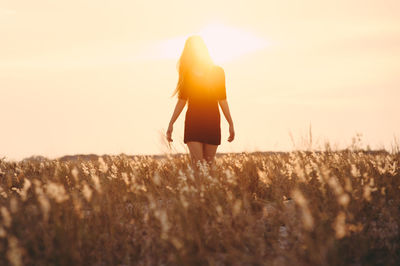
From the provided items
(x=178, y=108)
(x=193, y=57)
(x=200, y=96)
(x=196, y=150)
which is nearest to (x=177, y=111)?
(x=178, y=108)

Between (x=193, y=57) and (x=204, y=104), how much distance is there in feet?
2.15

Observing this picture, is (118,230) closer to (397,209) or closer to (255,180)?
(255,180)

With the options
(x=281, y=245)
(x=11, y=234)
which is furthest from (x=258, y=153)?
(x=11, y=234)

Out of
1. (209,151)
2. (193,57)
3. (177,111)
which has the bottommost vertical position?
(209,151)

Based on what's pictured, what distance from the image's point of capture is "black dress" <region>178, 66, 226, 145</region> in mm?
5805

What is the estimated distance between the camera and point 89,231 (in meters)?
3.70

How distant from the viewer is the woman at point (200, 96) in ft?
19.1

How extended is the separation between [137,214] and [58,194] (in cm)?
131

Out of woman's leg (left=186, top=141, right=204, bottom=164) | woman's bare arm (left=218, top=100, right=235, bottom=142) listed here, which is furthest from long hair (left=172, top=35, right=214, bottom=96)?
woman's leg (left=186, top=141, right=204, bottom=164)

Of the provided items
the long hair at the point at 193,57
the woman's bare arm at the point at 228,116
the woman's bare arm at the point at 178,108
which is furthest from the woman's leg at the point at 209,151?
the long hair at the point at 193,57

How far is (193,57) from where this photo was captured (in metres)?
5.92

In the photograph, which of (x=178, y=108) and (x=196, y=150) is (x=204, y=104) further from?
(x=196, y=150)

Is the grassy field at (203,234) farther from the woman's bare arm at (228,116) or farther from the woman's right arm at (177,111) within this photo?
the woman's right arm at (177,111)

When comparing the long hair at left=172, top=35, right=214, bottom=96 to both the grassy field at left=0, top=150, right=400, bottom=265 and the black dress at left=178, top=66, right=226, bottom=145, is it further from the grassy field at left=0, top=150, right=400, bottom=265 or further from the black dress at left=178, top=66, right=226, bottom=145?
the grassy field at left=0, top=150, right=400, bottom=265
